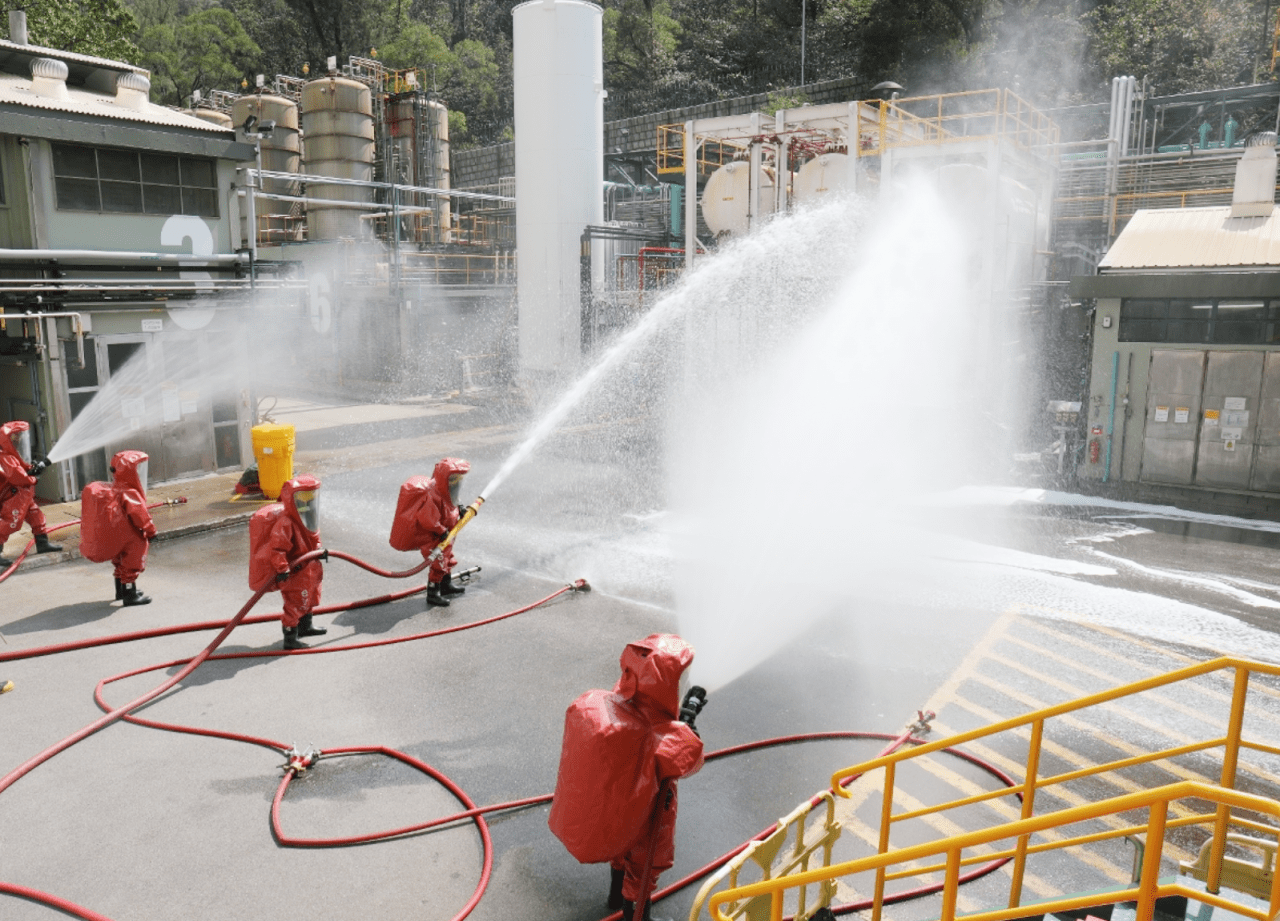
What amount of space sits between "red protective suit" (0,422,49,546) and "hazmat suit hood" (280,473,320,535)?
4972mm

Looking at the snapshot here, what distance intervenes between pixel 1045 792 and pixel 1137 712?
6.08 ft

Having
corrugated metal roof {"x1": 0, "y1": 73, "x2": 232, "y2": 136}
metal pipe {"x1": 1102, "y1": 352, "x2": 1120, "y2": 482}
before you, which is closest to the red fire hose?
corrugated metal roof {"x1": 0, "y1": 73, "x2": 232, "y2": 136}

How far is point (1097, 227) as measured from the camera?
25.6 m

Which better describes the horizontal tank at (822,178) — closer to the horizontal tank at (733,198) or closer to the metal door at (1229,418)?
the horizontal tank at (733,198)

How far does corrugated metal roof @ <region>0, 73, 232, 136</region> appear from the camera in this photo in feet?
44.2

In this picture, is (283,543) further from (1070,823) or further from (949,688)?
(1070,823)

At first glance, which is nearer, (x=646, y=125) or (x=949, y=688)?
(x=949, y=688)

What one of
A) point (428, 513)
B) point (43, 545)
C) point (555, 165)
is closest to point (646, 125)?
point (555, 165)

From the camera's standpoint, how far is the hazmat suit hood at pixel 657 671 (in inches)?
172

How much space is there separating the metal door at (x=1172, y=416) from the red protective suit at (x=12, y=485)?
1811cm

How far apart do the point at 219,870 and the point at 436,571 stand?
4873 mm

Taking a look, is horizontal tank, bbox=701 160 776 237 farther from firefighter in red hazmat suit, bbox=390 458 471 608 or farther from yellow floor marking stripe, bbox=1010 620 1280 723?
yellow floor marking stripe, bbox=1010 620 1280 723

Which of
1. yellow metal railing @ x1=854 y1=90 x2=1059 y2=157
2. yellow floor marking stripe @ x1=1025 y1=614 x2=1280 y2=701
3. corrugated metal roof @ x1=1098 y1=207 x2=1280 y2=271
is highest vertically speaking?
yellow metal railing @ x1=854 y1=90 x2=1059 y2=157

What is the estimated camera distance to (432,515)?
32.2 feet
